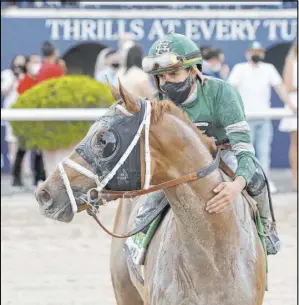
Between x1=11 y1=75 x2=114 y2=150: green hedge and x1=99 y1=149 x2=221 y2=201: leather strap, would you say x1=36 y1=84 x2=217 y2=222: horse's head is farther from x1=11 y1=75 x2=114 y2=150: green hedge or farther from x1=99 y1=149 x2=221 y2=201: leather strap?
x1=11 y1=75 x2=114 y2=150: green hedge

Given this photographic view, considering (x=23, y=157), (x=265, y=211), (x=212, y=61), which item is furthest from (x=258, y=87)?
(x=265, y=211)

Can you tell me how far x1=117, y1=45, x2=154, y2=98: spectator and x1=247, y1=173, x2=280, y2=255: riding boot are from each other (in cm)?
441

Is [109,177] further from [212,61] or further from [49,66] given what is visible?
[49,66]

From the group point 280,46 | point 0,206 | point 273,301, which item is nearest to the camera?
point 273,301

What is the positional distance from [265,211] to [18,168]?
9324mm

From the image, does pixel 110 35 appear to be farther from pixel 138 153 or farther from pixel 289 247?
pixel 138 153

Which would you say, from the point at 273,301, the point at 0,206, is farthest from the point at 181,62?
the point at 0,206

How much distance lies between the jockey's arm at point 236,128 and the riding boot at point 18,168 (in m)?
9.42

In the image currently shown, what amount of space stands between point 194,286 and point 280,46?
13109mm

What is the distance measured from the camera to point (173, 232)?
5266 mm

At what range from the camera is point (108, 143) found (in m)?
4.82

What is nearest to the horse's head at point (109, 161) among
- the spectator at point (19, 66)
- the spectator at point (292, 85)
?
the spectator at point (292, 85)

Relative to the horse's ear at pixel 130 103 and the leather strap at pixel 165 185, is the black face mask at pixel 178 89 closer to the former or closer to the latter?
the leather strap at pixel 165 185

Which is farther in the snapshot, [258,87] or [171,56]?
[258,87]
